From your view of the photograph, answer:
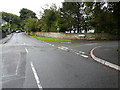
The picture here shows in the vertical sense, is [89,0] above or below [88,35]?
above

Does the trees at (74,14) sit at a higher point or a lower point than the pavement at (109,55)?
higher

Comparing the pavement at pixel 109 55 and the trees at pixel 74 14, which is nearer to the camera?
the pavement at pixel 109 55

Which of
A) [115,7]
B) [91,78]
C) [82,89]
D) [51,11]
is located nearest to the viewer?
[82,89]

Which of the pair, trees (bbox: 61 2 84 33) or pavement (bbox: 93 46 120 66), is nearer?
pavement (bbox: 93 46 120 66)

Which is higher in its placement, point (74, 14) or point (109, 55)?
point (74, 14)

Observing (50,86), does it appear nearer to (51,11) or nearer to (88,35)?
(88,35)

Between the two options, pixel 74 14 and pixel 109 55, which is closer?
pixel 109 55

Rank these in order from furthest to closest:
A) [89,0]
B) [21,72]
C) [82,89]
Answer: [89,0], [21,72], [82,89]

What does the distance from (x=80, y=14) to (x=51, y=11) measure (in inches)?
428

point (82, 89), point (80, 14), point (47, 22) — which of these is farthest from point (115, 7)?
point (47, 22)

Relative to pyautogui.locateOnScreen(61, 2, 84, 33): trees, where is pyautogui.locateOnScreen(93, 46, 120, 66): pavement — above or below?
below

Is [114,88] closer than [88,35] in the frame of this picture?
Yes

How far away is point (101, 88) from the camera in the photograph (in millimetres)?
3727

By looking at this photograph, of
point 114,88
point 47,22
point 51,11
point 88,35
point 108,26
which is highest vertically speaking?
point 51,11
